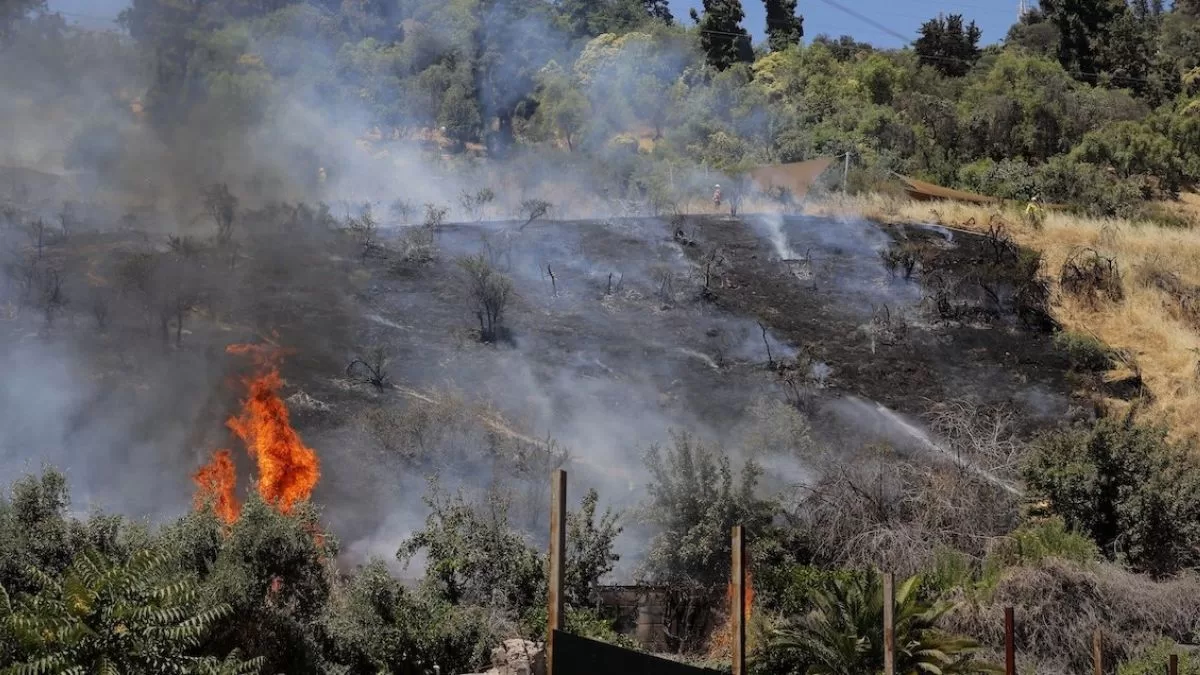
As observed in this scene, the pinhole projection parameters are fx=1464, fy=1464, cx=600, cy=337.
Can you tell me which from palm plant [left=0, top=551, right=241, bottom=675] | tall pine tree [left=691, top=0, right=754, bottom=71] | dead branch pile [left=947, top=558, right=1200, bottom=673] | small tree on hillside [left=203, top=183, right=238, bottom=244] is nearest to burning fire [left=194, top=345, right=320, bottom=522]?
small tree on hillside [left=203, top=183, right=238, bottom=244]

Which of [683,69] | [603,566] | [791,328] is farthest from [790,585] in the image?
[683,69]

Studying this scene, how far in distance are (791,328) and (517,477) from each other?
9233 millimetres

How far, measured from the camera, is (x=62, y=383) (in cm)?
2572

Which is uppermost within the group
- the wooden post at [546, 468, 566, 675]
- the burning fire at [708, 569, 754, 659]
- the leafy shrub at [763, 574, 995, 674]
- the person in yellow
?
the person in yellow

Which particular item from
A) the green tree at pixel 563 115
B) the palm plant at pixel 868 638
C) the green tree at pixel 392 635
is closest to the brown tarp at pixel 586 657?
the green tree at pixel 392 635

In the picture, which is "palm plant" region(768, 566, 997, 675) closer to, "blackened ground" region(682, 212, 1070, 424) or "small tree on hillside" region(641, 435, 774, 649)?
"small tree on hillside" region(641, 435, 774, 649)

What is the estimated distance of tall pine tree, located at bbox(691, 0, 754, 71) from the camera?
74.9 metres

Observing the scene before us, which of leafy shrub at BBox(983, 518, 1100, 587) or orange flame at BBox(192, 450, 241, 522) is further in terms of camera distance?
orange flame at BBox(192, 450, 241, 522)

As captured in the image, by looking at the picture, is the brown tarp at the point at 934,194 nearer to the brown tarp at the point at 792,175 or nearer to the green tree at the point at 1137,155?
the brown tarp at the point at 792,175

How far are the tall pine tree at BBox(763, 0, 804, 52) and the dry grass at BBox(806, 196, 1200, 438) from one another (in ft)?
138

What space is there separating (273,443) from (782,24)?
63.9 metres

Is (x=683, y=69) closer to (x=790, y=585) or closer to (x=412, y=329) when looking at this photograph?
(x=412, y=329)

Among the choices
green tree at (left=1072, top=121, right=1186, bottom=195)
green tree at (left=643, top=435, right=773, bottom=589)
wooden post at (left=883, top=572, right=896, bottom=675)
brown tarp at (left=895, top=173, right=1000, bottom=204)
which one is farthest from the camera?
green tree at (left=1072, top=121, right=1186, bottom=195)

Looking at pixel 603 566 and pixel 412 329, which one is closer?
pixel 603 566
